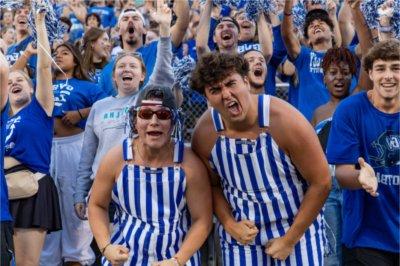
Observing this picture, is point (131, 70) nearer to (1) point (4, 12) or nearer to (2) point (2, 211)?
(2) point (2, 211)

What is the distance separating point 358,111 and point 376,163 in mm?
305

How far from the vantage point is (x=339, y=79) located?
19.7 ft

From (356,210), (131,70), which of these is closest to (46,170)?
(131,70)

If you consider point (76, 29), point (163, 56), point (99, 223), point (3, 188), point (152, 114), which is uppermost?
point (76, 29)

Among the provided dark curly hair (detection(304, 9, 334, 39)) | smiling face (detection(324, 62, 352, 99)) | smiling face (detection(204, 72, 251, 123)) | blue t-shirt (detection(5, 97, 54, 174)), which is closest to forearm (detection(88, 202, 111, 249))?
smiling face (detection(204, 72, 251, 123))

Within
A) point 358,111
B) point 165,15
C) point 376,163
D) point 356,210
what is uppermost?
point 165,15

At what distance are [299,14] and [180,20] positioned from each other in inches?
58.9

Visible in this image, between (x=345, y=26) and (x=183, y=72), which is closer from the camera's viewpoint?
(x=183, y=72)

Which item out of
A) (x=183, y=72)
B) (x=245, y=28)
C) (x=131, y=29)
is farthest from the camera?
(x=245, y=28)

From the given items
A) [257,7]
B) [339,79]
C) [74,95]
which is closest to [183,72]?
[257,7]

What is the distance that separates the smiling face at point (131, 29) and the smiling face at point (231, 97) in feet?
9.73

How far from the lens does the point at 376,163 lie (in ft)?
14.5

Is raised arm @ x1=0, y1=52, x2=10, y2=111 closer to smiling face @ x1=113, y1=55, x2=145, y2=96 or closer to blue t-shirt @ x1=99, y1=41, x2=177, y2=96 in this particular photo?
smiling face @ x1=113, y1=55, x2=145, y2=96

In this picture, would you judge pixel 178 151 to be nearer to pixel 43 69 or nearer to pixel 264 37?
pixel 43 69
